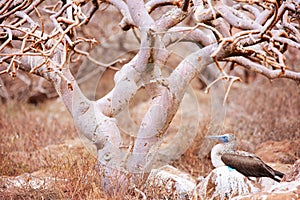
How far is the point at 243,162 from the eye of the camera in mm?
4406

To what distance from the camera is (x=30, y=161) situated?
5.45 metres

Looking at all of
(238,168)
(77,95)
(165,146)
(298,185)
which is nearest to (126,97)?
(77,95)

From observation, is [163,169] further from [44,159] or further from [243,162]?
[44,159]

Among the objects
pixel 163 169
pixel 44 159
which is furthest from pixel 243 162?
pixel 44 159

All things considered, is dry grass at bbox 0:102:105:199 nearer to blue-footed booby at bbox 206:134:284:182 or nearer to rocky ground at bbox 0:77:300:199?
rocky ground at bbox 0:77:300:199

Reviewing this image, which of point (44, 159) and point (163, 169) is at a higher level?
point (44, 159)

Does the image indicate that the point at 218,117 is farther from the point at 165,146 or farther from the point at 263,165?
the point at 263,165

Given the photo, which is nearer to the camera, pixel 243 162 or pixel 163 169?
pixel 243 162

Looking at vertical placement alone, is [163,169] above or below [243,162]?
below

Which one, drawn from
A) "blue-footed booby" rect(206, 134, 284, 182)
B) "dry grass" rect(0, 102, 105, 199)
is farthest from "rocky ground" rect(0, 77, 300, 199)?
"blue-footed booby" rect(206, 134, 284, 182)

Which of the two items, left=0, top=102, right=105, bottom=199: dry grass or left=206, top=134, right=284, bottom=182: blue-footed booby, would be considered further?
left=206, top=134, right=284, bottom=182: blue-footed booby

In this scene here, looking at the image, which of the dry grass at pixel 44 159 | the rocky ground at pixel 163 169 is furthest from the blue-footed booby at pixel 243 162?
the dry grass at pixel 44 159

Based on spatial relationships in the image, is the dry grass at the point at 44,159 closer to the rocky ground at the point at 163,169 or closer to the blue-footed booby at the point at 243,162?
the rocky ground at the point at 163,169

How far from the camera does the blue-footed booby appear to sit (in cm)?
429
